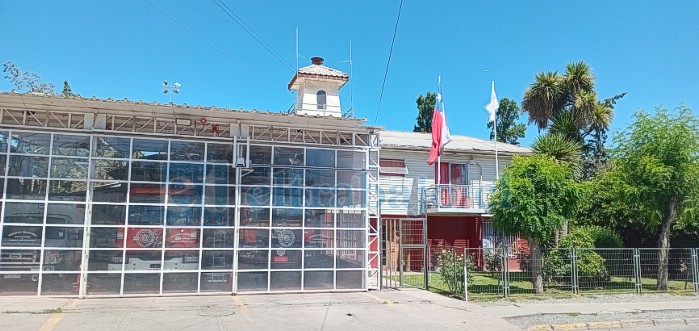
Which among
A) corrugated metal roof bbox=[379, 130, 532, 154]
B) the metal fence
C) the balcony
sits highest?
corrugated metal roof bbox=[379, 130, 532, 154]

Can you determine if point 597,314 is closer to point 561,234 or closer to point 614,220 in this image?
point 561,234

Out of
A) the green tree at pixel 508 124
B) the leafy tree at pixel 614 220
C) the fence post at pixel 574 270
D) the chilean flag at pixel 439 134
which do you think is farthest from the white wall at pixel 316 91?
the green tree at pixel 508 124

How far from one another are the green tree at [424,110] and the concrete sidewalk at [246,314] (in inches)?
1381

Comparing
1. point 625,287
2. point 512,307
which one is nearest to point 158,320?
point 512,307

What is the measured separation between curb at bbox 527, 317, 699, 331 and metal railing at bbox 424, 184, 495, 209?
10800mm

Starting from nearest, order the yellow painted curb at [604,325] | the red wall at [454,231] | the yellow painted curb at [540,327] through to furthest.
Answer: the yellow painted curb at [540,327] → the yellow painted curb at [604,325] → the red wall at [454,231]

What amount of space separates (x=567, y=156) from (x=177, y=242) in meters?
13.9

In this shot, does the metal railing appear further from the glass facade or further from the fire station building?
the glass facade

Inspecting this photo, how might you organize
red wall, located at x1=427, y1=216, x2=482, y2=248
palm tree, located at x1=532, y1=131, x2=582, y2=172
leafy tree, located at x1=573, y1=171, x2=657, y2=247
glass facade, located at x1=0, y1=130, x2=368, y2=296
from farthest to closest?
1. red wall, located at x1=427, y1=216, x2=482, y2=248
2. leafy tree, located at x1=573, y1=171, x2=657, y2=247
3. palm tree, located at x1=532, y1=131, x2=582, y2=172
4. glass facade, located at x1=0, y1=130, x2=368, y2=296

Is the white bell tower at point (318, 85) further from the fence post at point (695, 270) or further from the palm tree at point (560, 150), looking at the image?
the fence post at point (695, 270)

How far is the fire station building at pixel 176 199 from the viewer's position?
12547 millimetres

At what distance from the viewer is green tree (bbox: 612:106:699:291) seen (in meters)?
16.3

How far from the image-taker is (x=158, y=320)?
1025 cm

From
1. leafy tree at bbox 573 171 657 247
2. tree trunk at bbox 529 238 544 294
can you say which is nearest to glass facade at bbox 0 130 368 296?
tree trunk at bbox 529 238 544 294
